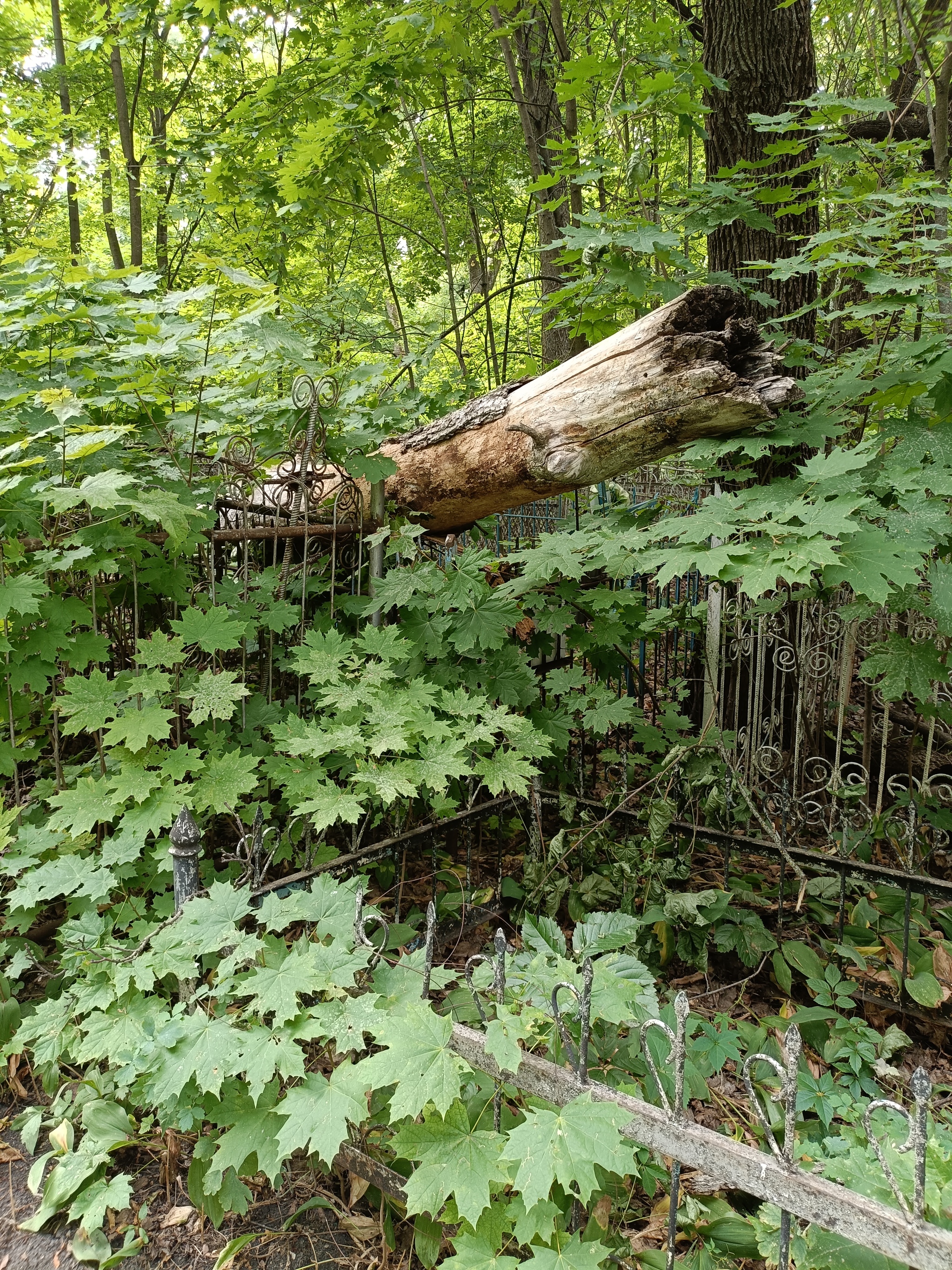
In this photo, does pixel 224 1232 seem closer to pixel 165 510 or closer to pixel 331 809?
pixel 331 809

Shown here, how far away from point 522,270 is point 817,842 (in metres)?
13.5

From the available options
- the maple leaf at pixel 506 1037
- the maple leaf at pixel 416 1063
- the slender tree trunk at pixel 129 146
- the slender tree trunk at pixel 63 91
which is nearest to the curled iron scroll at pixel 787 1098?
the maple leaf at pixel 506 1037

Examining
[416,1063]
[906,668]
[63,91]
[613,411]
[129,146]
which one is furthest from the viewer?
[63,91]

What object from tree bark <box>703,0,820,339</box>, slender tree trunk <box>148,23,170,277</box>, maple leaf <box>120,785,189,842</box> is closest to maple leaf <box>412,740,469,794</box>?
maple leaf <box>120,785,189,842</box>

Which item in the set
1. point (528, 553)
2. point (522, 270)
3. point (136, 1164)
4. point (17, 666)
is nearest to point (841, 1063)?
point (528, 553)

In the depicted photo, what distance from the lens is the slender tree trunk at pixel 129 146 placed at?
7.25 meters

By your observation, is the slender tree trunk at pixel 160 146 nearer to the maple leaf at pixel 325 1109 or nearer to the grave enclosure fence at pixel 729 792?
the grave enclosure fence at pixel 729 792

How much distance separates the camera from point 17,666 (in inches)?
106

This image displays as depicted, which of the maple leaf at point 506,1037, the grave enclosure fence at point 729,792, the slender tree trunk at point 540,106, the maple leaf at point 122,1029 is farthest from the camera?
the slender tree trunk at point 540,106

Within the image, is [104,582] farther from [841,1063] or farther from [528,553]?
[841,1063]

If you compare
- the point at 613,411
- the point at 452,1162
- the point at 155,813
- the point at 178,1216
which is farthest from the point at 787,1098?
the point at 613,411

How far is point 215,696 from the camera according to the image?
2645 millimetres

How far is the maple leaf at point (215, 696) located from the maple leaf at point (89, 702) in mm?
260

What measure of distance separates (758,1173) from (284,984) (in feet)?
3.49
